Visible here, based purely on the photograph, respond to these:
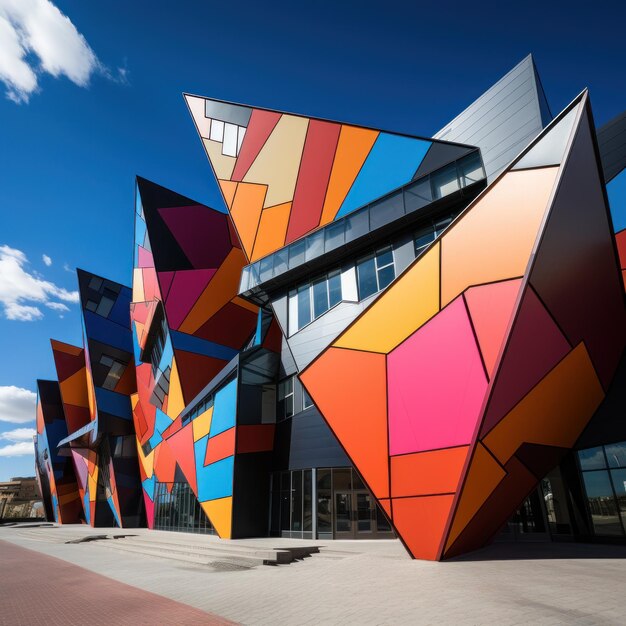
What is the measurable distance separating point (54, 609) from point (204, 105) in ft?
84.2

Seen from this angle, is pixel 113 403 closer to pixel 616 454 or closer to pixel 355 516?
pixel 355 516

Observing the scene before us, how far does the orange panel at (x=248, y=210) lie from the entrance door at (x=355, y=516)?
44.6 ft

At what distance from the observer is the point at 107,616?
7.21 meters

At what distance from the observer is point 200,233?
109 feet

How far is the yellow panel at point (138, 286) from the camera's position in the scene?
37.3 metres

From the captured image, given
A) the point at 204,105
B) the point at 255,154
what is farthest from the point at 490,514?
the point at 204,105

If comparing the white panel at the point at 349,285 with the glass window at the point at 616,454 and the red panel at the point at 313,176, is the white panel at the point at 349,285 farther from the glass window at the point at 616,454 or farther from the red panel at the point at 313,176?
the glass window at the point at 616,454

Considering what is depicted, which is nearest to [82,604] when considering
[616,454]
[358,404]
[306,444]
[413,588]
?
[413,588]

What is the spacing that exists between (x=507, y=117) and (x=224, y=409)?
1862cm

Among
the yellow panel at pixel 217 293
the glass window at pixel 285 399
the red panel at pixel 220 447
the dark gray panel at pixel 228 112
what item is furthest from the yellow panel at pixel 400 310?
the yellow panel at pixel 217 293

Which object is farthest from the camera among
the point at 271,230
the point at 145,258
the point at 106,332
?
the point at 106,332

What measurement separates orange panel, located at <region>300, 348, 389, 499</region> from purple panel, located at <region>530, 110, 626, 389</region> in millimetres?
4607

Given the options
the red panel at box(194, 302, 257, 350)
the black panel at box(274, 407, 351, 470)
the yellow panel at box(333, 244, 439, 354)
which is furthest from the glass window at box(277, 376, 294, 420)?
the yellow panel at box(333, 244, 439, 354)

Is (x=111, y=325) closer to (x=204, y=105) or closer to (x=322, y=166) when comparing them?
(x=204, y=105)
